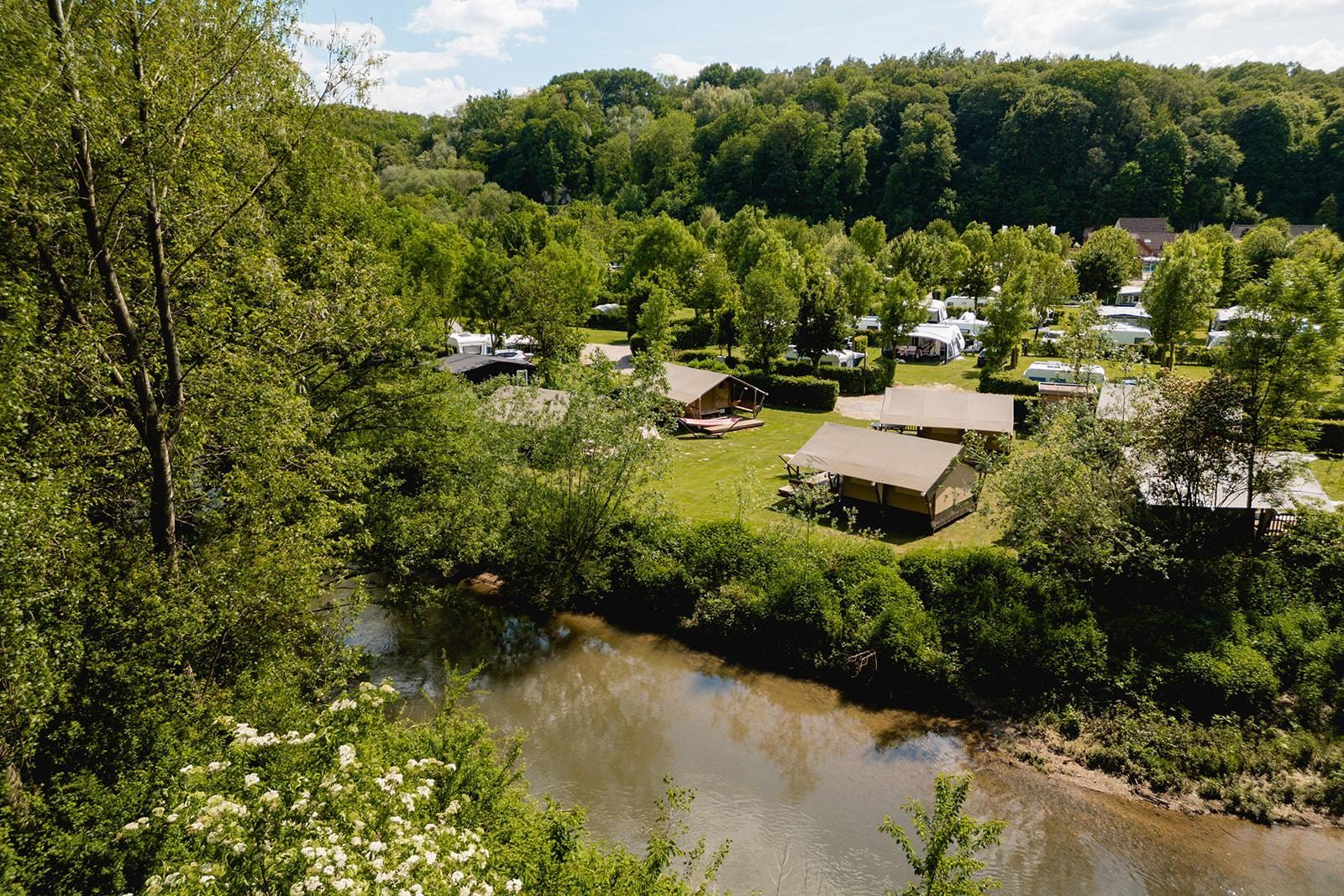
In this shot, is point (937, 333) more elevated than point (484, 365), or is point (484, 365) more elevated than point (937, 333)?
point (937, 333)

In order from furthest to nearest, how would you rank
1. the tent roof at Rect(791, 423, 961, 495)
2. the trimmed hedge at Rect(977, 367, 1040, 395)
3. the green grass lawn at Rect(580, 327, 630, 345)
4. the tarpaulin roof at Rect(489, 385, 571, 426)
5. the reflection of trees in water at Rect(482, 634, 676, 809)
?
the green grass lawn at Rect(580, 327, 630, 345)
the trimmed hedge at Rect(977, 367, 1040, 395)
the tent roof at Rect(791, 423, 961, 495)
the tarpaulin roof at Rect(489, 385, 571, 426)
the reflection of trees in water at Rect(482, 634, 676, 809)

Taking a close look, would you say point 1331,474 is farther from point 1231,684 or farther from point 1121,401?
point 1231,684

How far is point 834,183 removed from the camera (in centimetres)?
8681

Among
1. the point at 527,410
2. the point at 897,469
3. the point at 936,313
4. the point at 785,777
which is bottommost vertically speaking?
the point at 785,777

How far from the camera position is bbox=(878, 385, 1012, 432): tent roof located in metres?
23.6

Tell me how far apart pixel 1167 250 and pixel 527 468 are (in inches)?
1600

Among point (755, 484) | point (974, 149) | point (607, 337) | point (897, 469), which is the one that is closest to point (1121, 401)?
point (897, 469)

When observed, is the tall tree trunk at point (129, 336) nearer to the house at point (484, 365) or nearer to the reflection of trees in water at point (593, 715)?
the reflection of trees in water at point (593, 715)

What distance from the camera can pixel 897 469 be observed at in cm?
1942

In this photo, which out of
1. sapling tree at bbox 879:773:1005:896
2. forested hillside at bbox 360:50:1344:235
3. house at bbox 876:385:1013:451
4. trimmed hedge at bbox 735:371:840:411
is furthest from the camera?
forested hillside at bbox 360:50:1344:235

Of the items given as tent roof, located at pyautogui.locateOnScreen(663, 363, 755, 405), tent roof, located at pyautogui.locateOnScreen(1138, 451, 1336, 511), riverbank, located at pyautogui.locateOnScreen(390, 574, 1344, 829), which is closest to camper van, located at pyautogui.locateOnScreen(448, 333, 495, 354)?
tent roof, located at pyautogui.locateOnScreen(663, 363, 755, 405)

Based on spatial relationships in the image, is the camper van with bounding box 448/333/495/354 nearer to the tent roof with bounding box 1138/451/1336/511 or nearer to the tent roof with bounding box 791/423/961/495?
the tent roof with bounding box 791/423/961/495

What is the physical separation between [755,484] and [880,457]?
3679 mm

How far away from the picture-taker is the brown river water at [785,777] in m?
10.6
